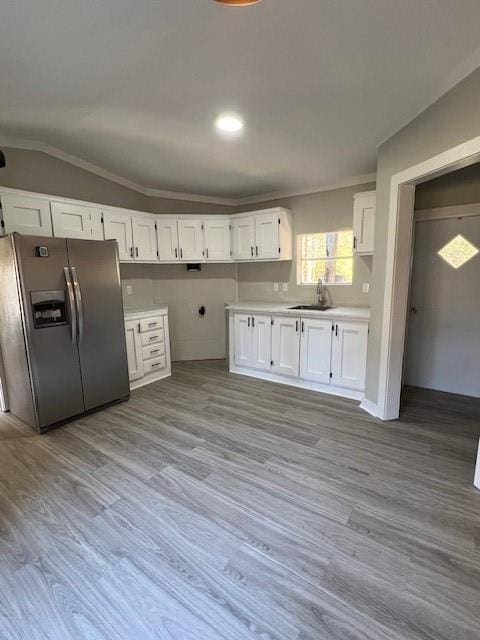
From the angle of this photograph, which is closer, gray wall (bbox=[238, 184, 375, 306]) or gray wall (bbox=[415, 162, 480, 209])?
gray wall (bbox=[415, 162, 480, 209])

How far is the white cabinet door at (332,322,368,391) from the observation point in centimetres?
331

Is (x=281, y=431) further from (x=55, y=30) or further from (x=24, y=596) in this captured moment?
(x=55, y=30)

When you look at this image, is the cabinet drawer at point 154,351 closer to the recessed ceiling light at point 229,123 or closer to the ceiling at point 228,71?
the ceiling at point 228,71

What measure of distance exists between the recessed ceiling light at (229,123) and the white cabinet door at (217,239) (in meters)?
1.83

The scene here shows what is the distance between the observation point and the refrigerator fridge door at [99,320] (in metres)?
2.99

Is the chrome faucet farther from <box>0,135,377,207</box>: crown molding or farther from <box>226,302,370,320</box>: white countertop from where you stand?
<box>0,135,377,207</box>: crown molding

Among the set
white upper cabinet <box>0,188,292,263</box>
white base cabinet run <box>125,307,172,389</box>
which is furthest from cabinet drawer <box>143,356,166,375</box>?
white upper cabinet <box>0,188,292,263</box>

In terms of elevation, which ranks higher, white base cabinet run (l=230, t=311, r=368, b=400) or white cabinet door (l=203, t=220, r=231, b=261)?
white cabinet door (l=203, t=220, r=231, b=261)

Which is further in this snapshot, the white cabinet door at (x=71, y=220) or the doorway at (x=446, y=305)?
the doorway at (x=446, y=305)

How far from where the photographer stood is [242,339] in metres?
4.28

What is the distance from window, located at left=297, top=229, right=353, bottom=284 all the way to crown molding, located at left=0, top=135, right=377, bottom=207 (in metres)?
0.59

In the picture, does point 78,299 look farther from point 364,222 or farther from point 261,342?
point 364,222

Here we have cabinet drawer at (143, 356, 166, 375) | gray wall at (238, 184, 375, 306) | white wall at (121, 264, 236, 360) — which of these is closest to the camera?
gray wall at (238, 184, 375, 306)

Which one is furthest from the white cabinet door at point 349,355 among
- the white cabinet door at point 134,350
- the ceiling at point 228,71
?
the white cabinet door at point 134,350
